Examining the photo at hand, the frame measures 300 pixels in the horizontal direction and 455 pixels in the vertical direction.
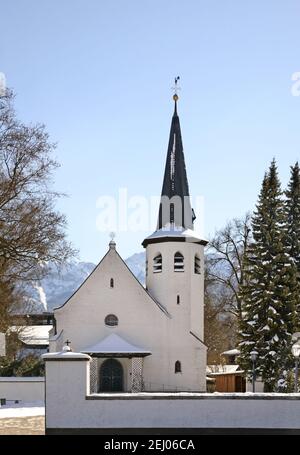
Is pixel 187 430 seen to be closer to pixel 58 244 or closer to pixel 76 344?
pixel 58 244

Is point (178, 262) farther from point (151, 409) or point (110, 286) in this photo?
point (151, 409)

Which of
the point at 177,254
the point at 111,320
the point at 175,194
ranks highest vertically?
the point at 175,194

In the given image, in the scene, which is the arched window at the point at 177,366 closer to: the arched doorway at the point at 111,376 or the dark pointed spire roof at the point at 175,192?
the arched doorway at the point at 111,376

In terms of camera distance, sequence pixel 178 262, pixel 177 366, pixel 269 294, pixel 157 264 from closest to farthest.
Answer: pixel 269 294 → pixel 177 366 → pixel 178 262 → pixel 157 264

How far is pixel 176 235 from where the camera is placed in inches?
1565

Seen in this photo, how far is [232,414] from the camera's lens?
18.6m

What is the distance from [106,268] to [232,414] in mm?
20422

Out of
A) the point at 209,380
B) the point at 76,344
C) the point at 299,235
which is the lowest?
the point at 209,380

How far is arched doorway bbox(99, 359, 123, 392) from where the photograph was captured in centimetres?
3634

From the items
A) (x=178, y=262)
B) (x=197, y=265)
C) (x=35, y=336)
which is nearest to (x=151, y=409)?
(x=178, y=262)

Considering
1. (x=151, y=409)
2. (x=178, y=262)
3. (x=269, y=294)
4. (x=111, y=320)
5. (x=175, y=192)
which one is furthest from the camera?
(x=175, y=192)

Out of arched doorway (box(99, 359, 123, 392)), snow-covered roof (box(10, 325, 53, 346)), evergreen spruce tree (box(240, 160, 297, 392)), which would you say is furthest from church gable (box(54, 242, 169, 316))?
snow-covered roof (box(10, 325, 53, 346))

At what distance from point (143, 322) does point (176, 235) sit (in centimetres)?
512
